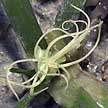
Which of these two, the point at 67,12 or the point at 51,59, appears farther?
the point at 67,12

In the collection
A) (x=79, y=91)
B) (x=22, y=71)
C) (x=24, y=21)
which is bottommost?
(x=79, y=91)

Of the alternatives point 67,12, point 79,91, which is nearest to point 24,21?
point 67,12

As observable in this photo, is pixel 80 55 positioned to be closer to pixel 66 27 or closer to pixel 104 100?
pixel 66 27

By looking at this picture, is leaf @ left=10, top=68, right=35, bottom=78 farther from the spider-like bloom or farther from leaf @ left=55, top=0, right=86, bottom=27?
leaf @ left=55, top=0, right=86, bottom=27

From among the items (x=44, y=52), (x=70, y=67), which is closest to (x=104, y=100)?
(x=70, y=67)

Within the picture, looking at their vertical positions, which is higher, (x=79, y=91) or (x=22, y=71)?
(x=22, y=71)

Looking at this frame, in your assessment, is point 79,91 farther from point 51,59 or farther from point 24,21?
point 24,21

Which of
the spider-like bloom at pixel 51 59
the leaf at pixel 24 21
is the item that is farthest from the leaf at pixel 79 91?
the leaf at pixel 24 21
